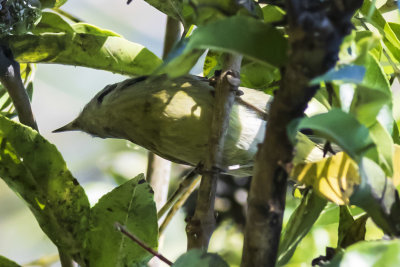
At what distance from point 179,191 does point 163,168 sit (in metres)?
0.27

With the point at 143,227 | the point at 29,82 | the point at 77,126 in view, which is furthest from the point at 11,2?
the point at 77,126

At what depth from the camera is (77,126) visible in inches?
59.7

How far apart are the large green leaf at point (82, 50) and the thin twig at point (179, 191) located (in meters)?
0.21

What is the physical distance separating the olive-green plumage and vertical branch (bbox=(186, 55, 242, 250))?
0.21m

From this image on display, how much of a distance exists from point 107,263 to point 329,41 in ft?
1.71

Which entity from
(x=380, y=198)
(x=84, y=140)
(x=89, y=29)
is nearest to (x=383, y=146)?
(x=380, y=198)

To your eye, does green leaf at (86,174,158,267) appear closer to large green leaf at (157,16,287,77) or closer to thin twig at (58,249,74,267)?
thin twig at (58,249,74,267)

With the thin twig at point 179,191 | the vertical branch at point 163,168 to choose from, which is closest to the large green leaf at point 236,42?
the thin twig at point 179,191

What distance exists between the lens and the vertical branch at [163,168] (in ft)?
4.40

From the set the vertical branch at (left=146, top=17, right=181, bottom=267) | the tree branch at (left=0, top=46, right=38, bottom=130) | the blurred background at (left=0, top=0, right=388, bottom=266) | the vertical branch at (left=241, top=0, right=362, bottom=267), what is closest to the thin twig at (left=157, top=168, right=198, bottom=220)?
the vertical branch at (left=146, top=17, right=181, bottom=267)

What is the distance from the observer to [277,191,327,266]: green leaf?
79 cm

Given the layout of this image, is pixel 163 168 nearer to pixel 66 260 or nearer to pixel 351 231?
pixel 66 260

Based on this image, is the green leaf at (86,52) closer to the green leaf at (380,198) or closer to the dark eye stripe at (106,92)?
the dark eye stripe at (106,92)

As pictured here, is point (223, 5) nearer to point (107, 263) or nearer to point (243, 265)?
point (243, 265)
